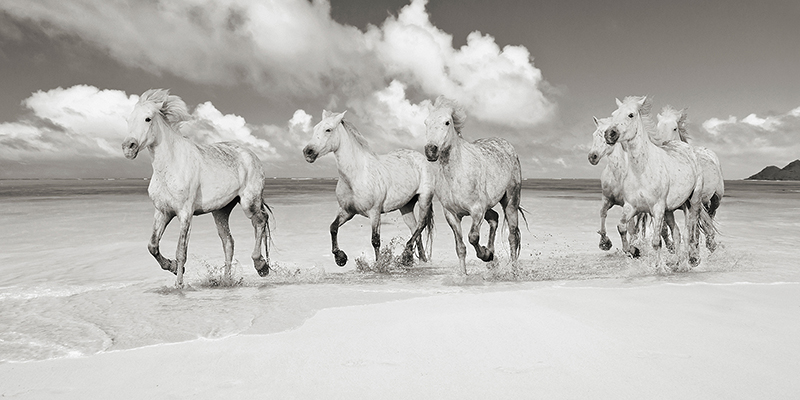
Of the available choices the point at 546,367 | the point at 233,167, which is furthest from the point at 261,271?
the point at 546,367

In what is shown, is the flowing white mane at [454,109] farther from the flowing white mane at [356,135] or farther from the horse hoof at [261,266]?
the horse hoof at [261,266]

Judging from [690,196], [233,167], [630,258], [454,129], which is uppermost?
[454,129]

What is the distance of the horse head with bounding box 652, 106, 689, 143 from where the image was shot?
9305mm

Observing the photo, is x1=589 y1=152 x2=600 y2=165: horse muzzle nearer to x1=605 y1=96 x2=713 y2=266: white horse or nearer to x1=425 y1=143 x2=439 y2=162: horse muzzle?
x1=605 y1=96 x2=713 y2=266: white horse

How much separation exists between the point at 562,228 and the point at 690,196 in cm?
562

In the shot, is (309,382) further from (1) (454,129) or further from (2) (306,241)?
(2) (306,241)

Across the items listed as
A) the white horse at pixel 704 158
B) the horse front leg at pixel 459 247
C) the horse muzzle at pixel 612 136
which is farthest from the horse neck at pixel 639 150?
the horse front leg at pixel 459 247

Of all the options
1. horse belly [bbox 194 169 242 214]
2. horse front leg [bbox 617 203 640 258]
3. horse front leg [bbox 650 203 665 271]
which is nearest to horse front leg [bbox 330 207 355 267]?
horse belly [bbox 194 169 242 214]

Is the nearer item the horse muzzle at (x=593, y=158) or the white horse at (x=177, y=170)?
the white horse at (x=177, y=170)

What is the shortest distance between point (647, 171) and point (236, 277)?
6.03 m

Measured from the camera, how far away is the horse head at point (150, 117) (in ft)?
17.1

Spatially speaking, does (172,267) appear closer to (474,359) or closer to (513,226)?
(474,359)

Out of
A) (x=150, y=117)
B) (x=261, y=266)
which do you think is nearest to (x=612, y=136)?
(x=261, y=266)

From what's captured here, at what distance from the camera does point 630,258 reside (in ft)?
25.4
